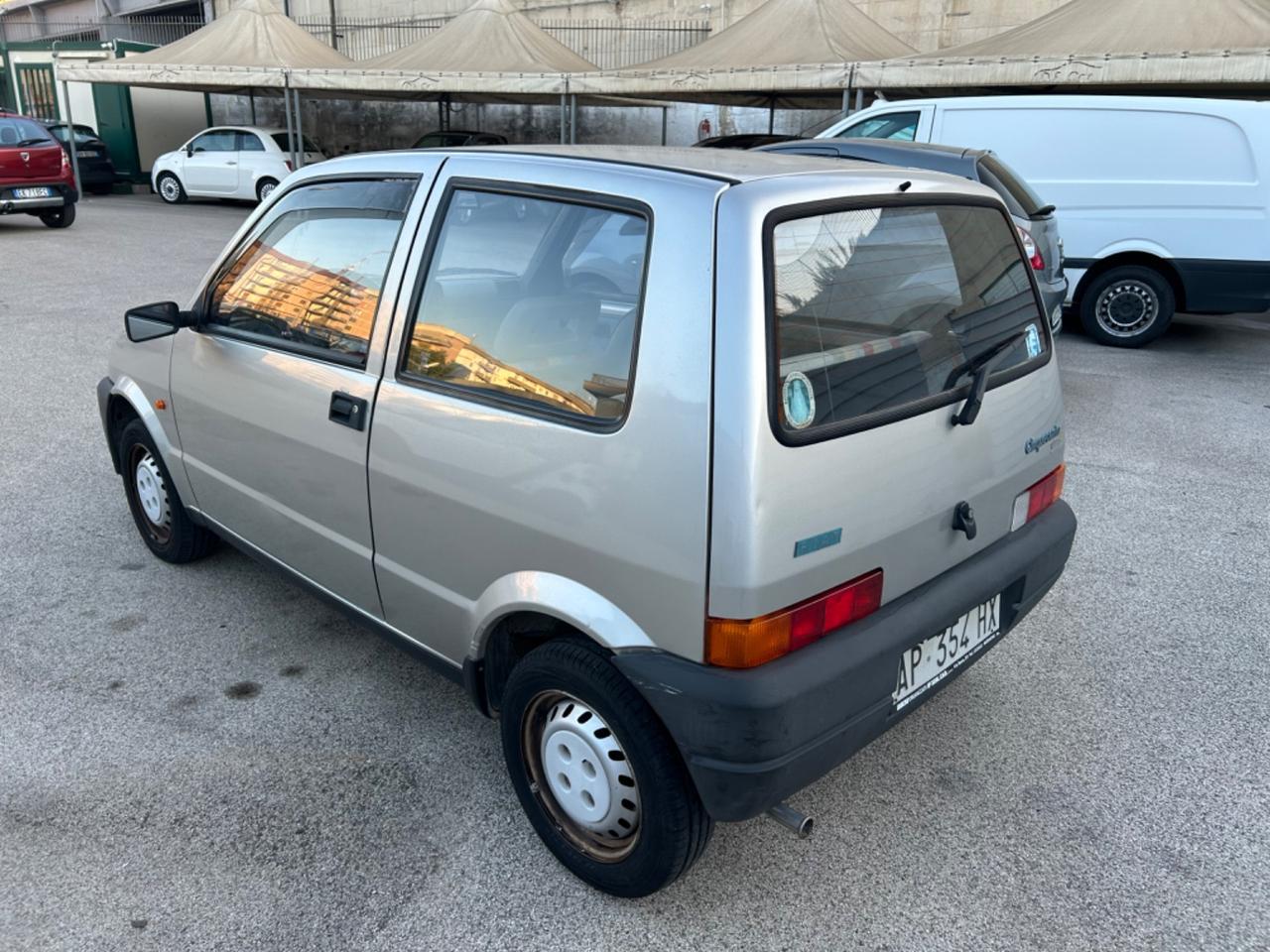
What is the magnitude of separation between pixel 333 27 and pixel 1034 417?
2796 cm

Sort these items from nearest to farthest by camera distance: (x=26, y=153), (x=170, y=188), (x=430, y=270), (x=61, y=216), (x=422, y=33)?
(x=430, y=270) → (x=26, y=153) → (x=61, y=216) → (x=170, y=188) → (x=422, y=33)

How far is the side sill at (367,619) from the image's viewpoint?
2621 millimetres

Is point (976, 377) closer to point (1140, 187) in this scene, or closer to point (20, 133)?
point (1140, 187)

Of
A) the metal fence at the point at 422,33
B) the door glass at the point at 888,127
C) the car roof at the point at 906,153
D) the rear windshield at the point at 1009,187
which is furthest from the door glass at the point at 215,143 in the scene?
the rear windshield at the point at 1009,187

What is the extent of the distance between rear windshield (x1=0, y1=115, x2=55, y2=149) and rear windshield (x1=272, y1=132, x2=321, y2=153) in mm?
4755

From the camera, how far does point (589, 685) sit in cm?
216

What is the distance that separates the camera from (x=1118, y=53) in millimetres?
9906

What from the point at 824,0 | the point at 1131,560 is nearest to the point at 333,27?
the point at 824,0

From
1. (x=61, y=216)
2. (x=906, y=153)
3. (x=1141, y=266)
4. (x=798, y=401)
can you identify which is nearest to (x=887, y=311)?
(x=798, y=401)

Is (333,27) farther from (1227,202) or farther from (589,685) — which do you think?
(589,685)

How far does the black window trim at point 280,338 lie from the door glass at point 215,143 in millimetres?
16591

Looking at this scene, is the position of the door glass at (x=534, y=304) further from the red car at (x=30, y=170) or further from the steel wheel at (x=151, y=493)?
the red car at (x=30, y=170)

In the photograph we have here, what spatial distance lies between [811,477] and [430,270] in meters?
1.18

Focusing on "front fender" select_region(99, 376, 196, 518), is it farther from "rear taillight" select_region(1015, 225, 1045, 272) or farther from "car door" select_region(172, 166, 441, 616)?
"rear taillight" select_region(1015, 225, 1045, 272)
